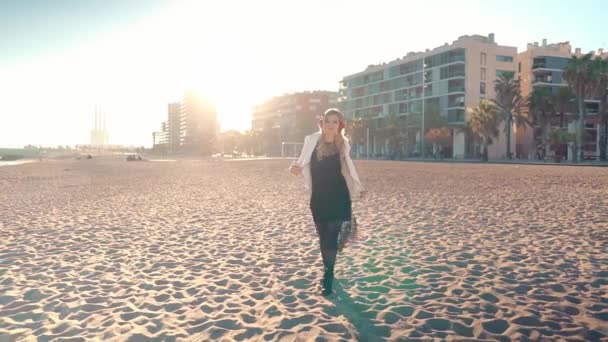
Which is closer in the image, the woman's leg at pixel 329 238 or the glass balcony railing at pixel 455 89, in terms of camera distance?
the woman's leg at pixel 329 238

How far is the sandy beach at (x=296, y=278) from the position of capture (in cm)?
429

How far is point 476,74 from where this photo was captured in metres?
81.2

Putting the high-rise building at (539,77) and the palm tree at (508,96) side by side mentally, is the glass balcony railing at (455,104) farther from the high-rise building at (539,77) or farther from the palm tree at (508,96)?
the palm tree at (508,96)

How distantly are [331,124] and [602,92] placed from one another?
62.8 meters

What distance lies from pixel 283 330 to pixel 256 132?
155 metres

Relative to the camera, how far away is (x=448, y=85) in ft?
274

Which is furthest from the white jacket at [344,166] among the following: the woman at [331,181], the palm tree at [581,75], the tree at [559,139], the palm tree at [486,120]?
the palm tree at [486,120]

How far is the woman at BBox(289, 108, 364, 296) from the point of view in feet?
16.4

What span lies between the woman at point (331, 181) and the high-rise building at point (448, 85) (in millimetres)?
73868

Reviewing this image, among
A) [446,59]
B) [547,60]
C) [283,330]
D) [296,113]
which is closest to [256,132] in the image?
[296,113]

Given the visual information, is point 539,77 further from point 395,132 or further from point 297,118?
point 297,118

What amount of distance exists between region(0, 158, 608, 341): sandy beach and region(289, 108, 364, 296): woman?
2.50 feet

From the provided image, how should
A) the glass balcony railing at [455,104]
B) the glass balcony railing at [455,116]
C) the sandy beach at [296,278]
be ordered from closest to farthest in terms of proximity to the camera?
the sandy beach at [296,278] → the glass balcony railing at [455,116] → the glass balcony railing at [455,104]

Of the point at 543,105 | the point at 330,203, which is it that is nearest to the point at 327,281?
the point at 330,203
